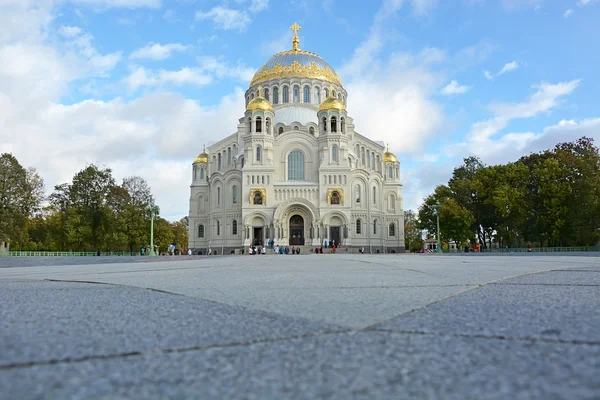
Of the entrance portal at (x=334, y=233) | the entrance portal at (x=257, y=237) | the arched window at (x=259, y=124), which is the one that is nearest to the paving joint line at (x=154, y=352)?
the entrance portal at (x=334, y=233)

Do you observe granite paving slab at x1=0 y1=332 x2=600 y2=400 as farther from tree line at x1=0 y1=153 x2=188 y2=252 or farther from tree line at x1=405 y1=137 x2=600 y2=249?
tree line at x1=0 y1=153 x2=188 y2=252

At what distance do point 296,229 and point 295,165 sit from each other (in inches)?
253

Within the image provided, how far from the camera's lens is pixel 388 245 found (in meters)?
50.1

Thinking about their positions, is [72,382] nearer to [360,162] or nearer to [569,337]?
[569,337]

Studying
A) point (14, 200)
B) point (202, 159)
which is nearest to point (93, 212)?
point (14, 200)

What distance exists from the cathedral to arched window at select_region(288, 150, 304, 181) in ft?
0.32

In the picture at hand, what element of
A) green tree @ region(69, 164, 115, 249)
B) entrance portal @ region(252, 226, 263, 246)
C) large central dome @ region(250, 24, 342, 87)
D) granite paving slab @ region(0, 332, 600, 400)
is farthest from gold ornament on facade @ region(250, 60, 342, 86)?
granite paving slab @ region(0, 332, 600, 400)

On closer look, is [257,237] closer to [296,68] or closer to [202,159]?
[202,159]

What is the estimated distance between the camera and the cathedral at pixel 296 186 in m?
44.9

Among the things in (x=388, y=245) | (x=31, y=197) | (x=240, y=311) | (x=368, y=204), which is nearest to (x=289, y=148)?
(x=368, y=204)

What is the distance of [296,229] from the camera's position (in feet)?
151

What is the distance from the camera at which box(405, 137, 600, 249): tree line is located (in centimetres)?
3281

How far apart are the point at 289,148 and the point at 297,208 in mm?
6357

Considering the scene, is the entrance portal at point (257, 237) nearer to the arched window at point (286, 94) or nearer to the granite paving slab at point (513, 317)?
the arched window at point (286, 94)
